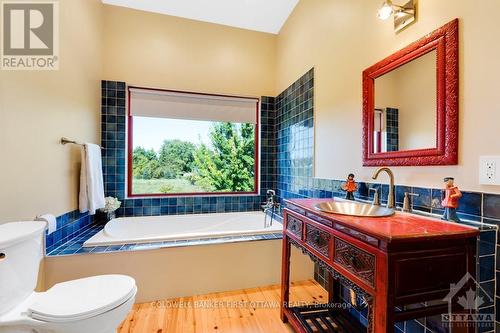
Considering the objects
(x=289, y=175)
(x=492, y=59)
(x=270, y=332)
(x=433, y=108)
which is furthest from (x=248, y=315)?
(x=492, y=59)

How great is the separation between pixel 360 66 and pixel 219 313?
83.5 inches

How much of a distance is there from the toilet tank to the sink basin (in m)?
1.55

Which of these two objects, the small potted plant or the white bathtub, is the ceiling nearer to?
the small potted plant

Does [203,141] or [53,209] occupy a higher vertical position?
[203,141]

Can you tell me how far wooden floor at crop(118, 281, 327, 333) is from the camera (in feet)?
5.45

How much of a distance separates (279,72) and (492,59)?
2.51m

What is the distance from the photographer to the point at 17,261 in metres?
1.17

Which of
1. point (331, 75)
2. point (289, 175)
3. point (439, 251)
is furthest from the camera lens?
point (289, 175)

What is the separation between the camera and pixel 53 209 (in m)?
1.89

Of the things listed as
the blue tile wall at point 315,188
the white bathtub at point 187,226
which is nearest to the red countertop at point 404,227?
the blue tile wall at point 315,188

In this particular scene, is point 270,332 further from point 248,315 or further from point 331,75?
point 331,75

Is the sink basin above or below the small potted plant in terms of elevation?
above

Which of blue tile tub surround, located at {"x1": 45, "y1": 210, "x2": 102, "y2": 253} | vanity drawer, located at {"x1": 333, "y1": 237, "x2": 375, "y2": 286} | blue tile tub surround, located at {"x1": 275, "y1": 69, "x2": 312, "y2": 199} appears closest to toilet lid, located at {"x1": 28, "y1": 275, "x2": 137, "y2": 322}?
blue tile tub surround, located at {"x1": 45, "y1": 210, "x2": 102, "y2": 253}

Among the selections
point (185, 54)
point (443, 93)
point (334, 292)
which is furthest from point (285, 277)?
point (185, 54)
